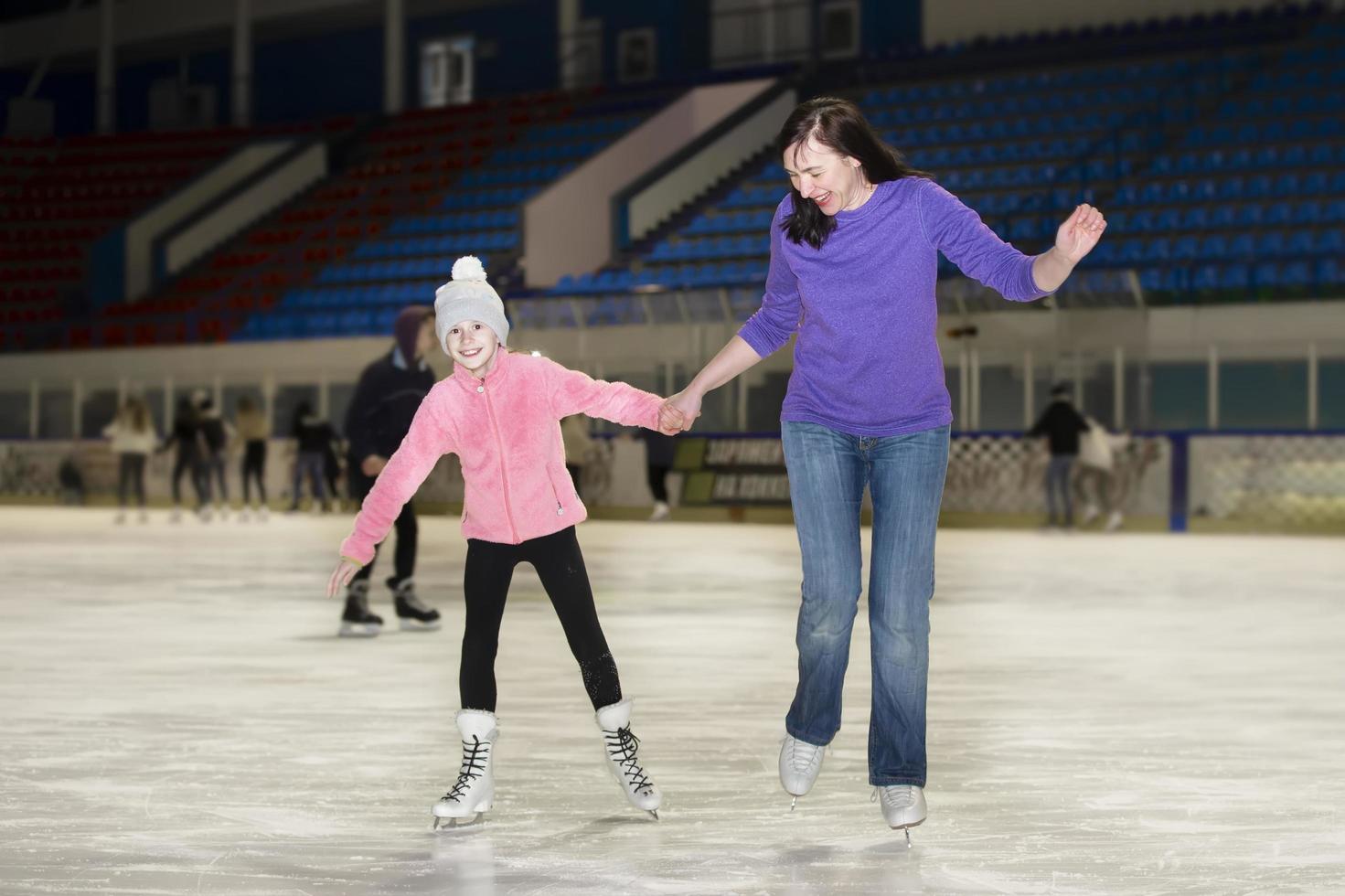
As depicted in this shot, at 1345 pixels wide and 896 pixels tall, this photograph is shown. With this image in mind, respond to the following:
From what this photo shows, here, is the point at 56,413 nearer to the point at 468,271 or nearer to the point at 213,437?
the point at 213,437

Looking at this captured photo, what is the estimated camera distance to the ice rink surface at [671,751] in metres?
4.57

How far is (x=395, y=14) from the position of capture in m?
37.3

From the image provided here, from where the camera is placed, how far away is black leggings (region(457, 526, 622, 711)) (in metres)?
5.12

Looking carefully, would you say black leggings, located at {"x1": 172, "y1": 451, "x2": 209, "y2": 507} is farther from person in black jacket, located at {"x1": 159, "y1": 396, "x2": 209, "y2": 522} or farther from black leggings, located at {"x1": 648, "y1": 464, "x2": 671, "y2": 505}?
black leggings, located at {"x1": 648, "y1": 464, "x2": 671, "y2": 505}

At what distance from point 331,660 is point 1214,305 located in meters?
14.5

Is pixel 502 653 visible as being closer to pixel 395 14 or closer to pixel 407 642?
pixel 407 642

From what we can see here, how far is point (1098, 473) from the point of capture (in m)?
22.0

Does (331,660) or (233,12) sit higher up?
(233,12)

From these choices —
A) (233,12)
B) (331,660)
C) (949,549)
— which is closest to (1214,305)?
(949,549)

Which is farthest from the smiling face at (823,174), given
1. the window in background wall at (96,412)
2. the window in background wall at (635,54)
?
the window in background wall at (635,54)

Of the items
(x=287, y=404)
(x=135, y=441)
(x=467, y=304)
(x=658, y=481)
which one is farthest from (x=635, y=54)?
(x=467, y=304)

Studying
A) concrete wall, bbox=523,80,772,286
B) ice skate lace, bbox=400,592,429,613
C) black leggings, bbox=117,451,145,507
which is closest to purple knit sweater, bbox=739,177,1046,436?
ice skate lace, bbox=400,592,429,613

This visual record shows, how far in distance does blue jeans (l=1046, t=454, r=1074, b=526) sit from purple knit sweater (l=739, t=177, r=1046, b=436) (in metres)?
16.6

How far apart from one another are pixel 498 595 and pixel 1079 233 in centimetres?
166
